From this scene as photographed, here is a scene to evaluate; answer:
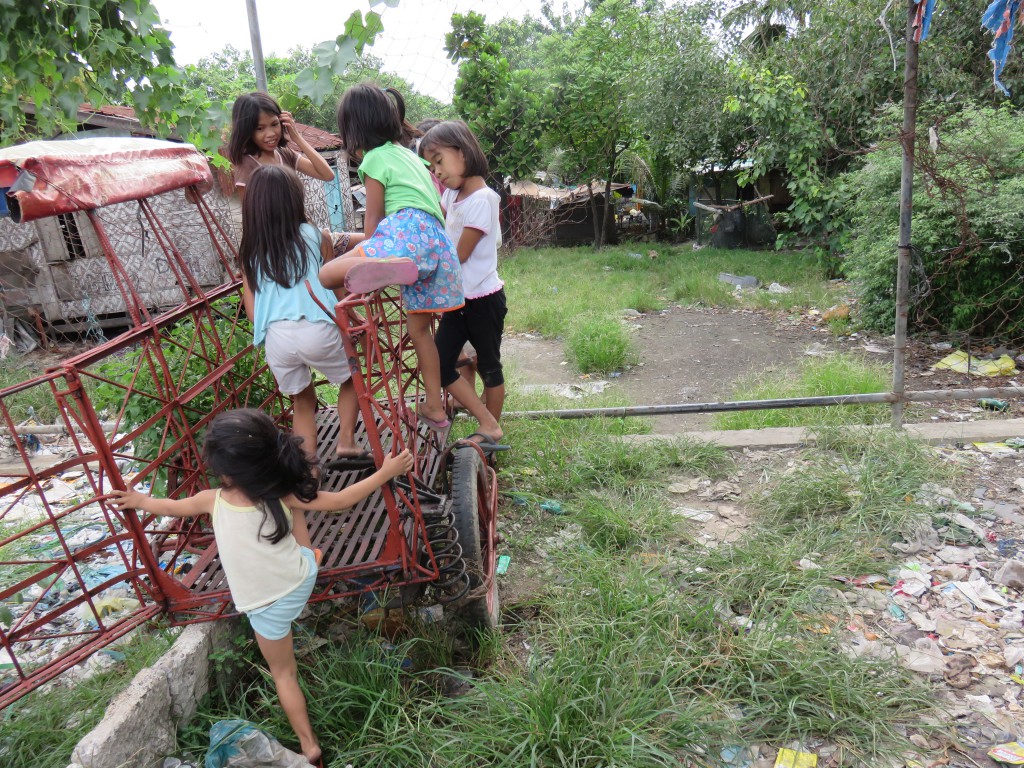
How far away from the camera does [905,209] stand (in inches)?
152

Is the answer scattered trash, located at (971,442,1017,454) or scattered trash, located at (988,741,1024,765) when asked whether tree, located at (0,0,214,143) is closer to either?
scattered trash, located at (988,741,1024,765)

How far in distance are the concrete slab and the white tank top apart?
99.3 inches

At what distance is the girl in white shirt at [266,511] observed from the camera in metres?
1.93

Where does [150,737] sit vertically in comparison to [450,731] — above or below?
above

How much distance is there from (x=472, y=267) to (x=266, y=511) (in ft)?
5.51

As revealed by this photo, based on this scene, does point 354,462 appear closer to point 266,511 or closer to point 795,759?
point 266,511

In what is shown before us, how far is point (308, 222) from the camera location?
275 centimetres

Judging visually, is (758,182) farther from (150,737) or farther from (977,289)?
(150,737)

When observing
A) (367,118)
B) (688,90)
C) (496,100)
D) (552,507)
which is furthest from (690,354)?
(496,100)

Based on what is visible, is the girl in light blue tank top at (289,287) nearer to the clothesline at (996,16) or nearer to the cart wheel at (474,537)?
the cart wheel at (474,537)

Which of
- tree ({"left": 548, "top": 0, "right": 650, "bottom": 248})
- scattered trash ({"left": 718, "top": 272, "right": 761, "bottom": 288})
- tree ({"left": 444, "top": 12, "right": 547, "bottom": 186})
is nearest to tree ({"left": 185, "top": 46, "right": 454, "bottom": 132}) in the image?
tree ({"left": 444, "top": 12, "right": 547, "bottom": 186})

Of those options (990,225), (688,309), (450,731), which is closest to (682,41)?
(688,309)

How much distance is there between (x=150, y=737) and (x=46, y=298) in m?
8.74

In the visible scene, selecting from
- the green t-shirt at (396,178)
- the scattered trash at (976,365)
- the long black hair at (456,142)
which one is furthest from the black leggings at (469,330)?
the scattered trash at (976,365)
